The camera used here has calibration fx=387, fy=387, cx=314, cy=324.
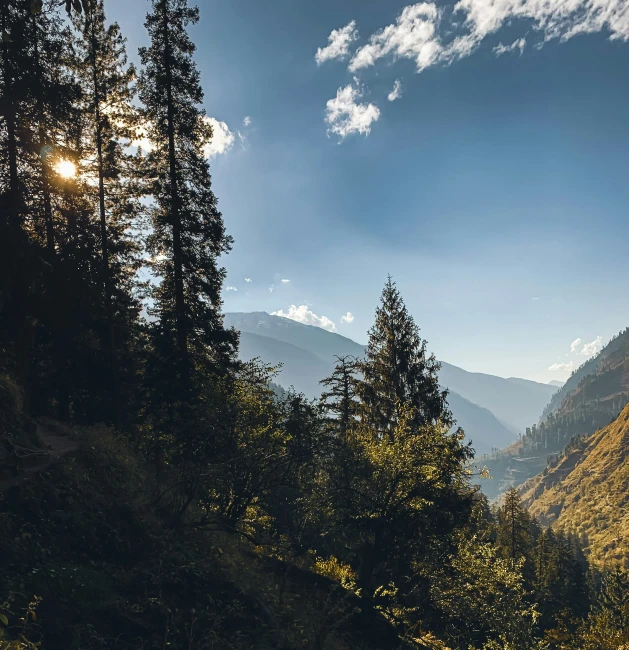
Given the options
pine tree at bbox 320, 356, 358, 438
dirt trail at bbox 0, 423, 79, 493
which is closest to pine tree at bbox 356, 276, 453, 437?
pine tree at bbox 320, 356, 358, 438

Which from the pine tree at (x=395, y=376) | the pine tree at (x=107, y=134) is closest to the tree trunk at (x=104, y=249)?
the pine tree at (x=107, y=134)

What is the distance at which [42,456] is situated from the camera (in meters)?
9.97

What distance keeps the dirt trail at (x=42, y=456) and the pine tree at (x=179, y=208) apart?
14.7 ft

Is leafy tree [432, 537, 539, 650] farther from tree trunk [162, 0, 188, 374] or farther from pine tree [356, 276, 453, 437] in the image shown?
tree trunk [162, 0, 188, 374]

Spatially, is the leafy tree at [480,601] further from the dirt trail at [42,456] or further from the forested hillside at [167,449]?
the dirt trail at [42,456]

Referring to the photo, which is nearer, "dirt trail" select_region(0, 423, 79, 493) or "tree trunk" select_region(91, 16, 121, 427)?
"dirt trail" select_region(0, 423, 79, 493)

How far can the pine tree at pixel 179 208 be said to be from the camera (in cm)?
1683

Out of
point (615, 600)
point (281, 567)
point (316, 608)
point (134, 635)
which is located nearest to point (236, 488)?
point (281, 567)

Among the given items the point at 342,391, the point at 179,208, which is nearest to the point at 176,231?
the point at 179,208

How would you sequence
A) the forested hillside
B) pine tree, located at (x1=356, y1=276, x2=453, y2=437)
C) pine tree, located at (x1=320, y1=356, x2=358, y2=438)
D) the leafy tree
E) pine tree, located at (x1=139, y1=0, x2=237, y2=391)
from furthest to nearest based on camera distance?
1. pine tree, located at (x1=320, y1=356, x2=358, y2=438)
2. pine tree, located at (x1=356, y1=276, x2=453, y2=437)
3. pine tree, located at (x1=139, y1=0, x2=237, y2=391)
4. the leafy tree
5. the forested hillside

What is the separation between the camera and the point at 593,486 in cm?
19450

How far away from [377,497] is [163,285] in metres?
13.1

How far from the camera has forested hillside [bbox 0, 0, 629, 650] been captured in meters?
8.08

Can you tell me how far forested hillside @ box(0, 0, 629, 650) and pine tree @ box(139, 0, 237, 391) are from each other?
9 centimetres
